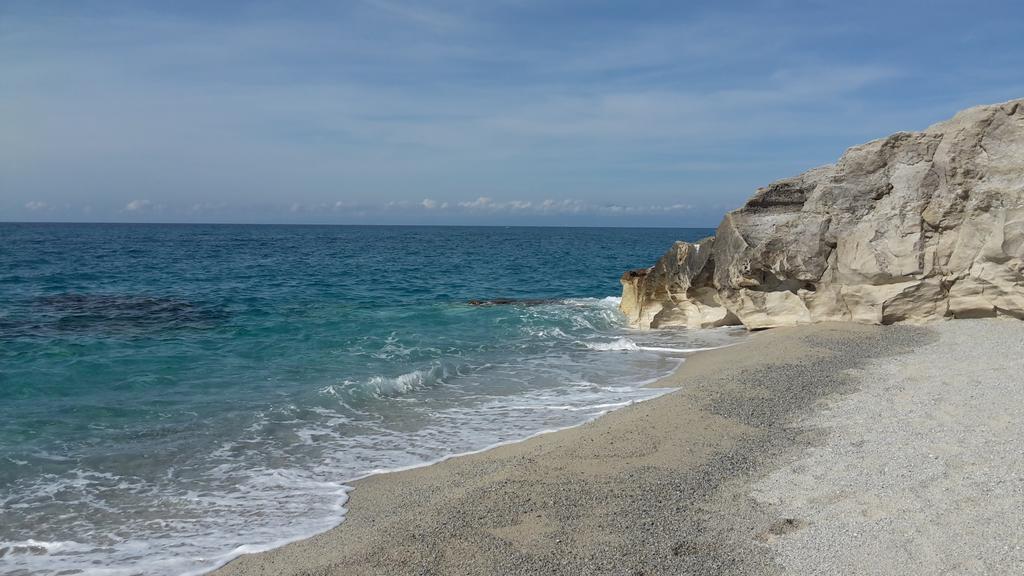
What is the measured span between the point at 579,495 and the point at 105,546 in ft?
14.8

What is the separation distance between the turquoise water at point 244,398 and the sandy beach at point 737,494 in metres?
0.95

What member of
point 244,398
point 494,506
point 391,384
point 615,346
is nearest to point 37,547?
point 494,506

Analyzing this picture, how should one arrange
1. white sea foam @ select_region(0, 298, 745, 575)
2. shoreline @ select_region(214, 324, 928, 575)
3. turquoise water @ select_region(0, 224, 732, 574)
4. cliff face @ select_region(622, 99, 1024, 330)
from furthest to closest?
cliff face @ select_region(622, 99, 1024, 330) < turquoise water @ select_region(0, 224, 732, 574) < white sea foam @ select_region(0, 298, 745, 575) < shoreline @ select_region(214, 324, 928, 575)

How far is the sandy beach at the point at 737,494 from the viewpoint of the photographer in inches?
205

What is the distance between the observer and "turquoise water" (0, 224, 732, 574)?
711cm

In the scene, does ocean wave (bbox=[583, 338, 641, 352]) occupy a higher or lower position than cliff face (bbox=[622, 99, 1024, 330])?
lower

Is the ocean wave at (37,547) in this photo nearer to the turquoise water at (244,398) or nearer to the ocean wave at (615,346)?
the turquoise water at (244,398)

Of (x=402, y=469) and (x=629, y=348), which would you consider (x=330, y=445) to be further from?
(x=629, y=348)

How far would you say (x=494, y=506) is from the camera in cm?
664

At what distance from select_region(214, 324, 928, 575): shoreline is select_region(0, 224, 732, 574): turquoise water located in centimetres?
39

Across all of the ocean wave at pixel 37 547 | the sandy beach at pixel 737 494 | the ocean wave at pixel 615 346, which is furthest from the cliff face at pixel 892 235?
the ocean wave at pixel 37 547

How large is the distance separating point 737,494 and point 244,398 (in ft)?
27.9

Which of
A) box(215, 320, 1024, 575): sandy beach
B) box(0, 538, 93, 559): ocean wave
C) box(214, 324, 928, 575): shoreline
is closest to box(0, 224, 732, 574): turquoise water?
box(0, 538, 93, 559): ocean wave

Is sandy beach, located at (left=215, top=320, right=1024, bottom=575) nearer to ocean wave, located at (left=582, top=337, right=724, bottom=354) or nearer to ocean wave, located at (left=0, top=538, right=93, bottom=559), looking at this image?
ocean wave, located at (left=0, top=538, right=93, bottom=559)
